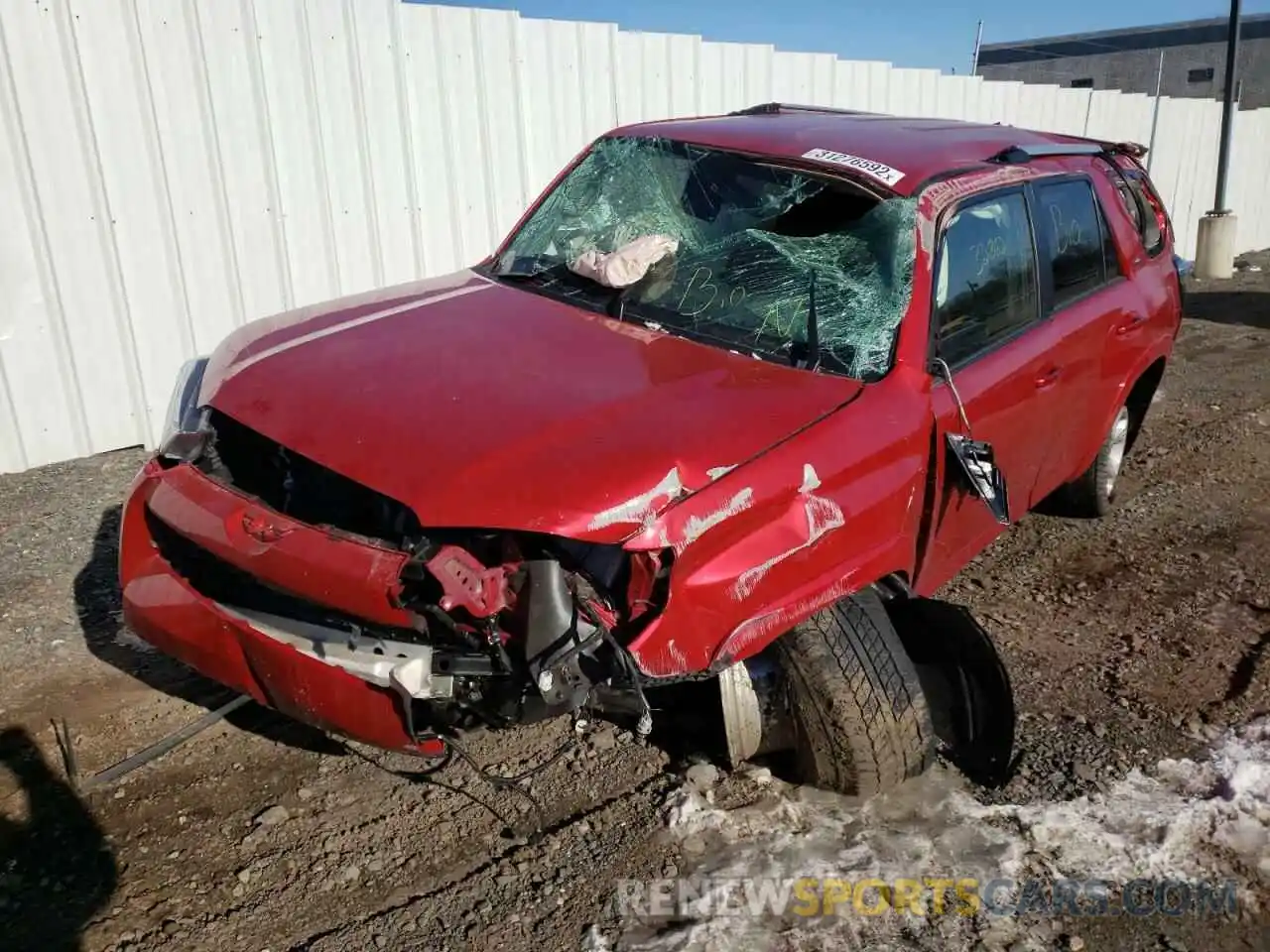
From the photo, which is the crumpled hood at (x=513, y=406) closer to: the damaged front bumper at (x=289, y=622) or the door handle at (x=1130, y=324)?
the damaged front bumper at (x=289, y=622)

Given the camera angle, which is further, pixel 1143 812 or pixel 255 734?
pixel 255 734

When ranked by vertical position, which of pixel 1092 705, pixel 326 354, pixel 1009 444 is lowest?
pixel 1092 705

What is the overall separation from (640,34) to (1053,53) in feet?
91.2

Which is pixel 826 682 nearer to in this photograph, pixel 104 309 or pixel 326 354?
pixel 326 354

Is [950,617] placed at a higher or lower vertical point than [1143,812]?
higher

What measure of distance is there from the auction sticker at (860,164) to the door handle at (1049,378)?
91cm

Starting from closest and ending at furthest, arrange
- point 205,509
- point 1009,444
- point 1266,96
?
point 205,509, point 1009,444, point 1266,96

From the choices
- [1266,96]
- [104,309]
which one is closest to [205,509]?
[104,309]

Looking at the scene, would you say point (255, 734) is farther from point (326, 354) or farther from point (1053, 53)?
point (1053, 53)

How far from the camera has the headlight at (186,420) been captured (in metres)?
2.88

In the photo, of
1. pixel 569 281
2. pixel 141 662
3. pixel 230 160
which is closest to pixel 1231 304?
pixel 569 281

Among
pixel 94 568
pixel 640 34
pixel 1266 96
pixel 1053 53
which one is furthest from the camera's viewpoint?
pixel 1053 53

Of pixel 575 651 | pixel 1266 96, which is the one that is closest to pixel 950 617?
pixel 575 651

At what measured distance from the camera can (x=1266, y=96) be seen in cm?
2775
